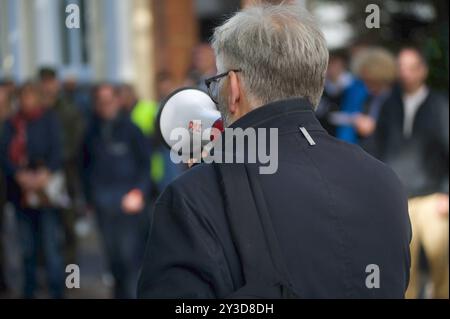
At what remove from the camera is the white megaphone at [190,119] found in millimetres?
3041

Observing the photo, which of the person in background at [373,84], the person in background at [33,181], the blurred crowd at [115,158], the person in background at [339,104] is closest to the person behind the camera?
the person in background at [373,84]

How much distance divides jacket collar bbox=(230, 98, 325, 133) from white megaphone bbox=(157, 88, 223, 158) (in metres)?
0.40

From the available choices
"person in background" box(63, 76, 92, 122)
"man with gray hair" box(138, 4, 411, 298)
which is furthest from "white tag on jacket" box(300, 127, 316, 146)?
"person in background" box(63, 76, 92, 122)

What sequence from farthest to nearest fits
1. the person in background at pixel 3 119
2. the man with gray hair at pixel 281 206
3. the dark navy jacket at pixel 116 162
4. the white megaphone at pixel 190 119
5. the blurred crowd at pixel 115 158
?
the person in background at pixel 3 119 → the dark navy jacket at pixel 116 162 → the blurred crowd at pixel 115 158 → the white megaphone at pixel 190 119 → the man with gray hair at pixel 281 206

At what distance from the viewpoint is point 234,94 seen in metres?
2.66

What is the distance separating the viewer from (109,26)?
14555 millimetres

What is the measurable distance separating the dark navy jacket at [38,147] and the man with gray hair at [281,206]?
587 centimetres

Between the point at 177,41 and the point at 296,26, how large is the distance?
42.2 ft

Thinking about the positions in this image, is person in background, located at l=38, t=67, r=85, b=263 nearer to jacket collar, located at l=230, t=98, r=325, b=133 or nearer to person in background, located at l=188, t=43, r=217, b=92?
person in background, located at l=188, t=43, r=217, b=92

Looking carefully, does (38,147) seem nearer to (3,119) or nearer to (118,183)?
(118,183)

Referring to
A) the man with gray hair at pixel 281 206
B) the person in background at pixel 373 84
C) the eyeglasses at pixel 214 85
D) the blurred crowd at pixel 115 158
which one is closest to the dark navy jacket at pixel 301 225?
the man with gray hair at pixel 281 206

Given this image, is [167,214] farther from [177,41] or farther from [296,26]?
[177,41]

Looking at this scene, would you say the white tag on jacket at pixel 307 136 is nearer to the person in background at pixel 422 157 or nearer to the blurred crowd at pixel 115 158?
the person in background at pixel 422 157

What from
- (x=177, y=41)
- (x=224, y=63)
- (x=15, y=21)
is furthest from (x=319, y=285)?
(x=177, y=41)
